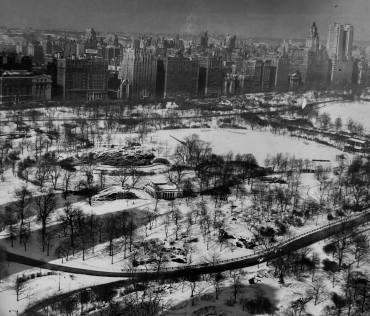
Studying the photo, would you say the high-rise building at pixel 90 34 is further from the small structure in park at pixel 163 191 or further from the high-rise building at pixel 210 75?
the small structure in park at pixel 163 191

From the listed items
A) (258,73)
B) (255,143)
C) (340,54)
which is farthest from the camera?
(258,73)

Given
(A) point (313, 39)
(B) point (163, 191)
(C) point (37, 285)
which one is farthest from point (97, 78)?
(C) point (37, 285)

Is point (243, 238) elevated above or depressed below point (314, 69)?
below

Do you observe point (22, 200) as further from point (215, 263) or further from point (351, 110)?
Result: point (351, 110)

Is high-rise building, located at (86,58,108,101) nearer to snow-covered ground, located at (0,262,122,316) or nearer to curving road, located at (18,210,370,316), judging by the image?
curving road, located at (18,210,370,316)

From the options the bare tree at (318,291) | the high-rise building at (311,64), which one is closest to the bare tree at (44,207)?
the bare tree at (318,291)

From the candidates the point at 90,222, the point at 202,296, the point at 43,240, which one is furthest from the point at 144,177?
the point at 202,296

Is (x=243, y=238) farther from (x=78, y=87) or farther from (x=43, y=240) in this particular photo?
(x=78, y=87)
